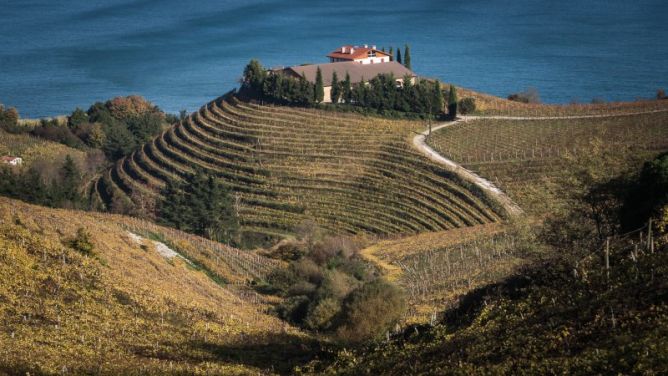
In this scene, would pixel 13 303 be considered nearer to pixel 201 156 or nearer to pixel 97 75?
pixel 201 156

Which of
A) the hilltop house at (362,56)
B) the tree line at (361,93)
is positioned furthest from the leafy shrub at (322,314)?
the hilltop house at (362,56)

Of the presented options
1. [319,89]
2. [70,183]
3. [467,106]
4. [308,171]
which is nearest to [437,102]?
[467,106]

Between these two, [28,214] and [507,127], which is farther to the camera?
[507,127]

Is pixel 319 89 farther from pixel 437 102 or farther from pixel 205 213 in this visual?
pixel 205 213

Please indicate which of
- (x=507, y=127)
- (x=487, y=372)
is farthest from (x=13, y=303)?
(x=507, y=127)

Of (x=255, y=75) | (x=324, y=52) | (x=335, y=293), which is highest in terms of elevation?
(x=324, y=52)

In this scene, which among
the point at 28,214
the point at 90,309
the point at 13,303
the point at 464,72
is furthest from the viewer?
the point at 464,72

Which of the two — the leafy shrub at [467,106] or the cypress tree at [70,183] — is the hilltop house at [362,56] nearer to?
the leafy shrub at [467,106]

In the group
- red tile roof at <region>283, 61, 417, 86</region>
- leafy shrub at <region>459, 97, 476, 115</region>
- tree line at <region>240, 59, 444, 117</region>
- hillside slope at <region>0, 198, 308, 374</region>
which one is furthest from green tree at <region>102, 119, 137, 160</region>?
hillside slope at <region>0, 198, 308, 374</region>
